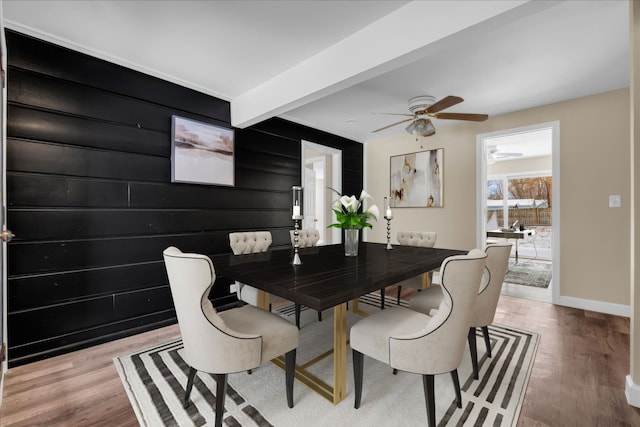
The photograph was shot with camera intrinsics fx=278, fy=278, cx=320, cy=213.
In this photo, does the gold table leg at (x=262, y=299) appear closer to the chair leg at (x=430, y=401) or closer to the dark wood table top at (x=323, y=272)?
the dark wood table top at (x=323, y=272)

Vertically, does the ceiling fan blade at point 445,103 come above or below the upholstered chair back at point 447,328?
above

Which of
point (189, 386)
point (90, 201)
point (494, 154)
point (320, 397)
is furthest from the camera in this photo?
point (494, 154)

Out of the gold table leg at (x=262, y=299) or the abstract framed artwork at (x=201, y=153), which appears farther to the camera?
the abstract framed artwork at (x=201, y=153)

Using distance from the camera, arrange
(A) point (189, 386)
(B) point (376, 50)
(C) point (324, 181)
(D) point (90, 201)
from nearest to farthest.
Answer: (A) point (189, 386), (B) point (376, 50), (D) point (90, 201), (C) point (324, 181)

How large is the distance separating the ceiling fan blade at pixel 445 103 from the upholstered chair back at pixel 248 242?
2.12 m

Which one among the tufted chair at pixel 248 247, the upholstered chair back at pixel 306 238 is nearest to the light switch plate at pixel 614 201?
the upholstered chair back at pixel 306 238

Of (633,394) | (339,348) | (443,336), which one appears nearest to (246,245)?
(339,348)

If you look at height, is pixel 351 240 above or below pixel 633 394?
above

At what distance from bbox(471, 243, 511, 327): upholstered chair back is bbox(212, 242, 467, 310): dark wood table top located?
35cm

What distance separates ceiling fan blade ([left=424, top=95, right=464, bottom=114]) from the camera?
2.49 meters

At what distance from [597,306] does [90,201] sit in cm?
528

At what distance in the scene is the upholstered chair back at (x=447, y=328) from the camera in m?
1.29

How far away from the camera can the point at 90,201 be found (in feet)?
7.68

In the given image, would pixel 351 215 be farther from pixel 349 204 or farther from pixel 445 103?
pixel 445 103
